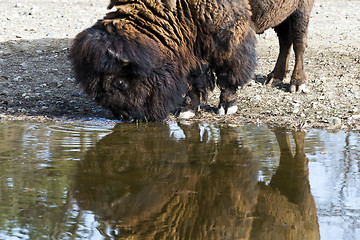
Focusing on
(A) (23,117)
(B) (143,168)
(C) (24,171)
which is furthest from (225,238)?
(A) (23,117)

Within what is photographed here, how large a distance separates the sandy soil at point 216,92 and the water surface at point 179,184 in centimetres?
78

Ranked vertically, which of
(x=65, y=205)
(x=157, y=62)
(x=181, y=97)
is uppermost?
(x=157, y=62)

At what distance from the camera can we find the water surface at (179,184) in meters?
3.38

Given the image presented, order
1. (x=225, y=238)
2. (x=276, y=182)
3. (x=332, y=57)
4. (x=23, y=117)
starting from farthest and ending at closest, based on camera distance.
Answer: (x=332, y=57) → (x=23, y=117) → (x=276, y=182) → (x=225, y=238)

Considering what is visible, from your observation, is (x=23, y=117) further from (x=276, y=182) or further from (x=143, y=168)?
(x=276, y=182)

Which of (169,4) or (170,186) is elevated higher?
(169,4)

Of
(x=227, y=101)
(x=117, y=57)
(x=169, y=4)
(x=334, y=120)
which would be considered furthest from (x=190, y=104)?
(x=334, y=120)

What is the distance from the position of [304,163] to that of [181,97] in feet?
6.93

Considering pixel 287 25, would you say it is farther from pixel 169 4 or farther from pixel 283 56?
pixel 169 4

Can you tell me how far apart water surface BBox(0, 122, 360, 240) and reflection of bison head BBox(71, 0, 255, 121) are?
44cm

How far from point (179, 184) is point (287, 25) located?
466 centimetres

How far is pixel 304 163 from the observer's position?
468 centimetres

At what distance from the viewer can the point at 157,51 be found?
596 cm

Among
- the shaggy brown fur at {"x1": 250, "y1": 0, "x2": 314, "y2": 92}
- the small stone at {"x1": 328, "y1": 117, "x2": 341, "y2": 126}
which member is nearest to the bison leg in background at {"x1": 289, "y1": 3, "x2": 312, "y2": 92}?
the shaggy brown fur at {"x1": 250, "y1": 0, "x2": 314, "y2": 92}
